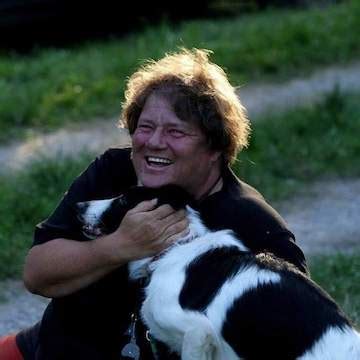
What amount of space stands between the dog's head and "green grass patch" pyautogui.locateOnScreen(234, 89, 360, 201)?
12.3ft

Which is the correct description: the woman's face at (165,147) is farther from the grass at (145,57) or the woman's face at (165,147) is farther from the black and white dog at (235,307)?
the grass at (145,57)

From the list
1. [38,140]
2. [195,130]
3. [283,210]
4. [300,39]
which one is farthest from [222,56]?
[195,130]

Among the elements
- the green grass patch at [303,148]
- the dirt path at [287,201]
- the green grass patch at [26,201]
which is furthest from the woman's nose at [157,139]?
the green grass patch at [303,148]

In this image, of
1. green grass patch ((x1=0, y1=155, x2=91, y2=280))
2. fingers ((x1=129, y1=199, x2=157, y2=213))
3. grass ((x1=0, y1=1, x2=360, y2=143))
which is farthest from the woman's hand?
grass ((x1=0, y1=1, x2=360, y2=143))

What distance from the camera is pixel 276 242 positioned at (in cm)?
379

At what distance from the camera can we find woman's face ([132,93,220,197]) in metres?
3.76

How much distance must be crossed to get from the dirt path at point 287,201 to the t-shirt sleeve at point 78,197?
1.80 m

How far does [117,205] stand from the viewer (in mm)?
3785

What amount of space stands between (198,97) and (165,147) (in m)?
0.19

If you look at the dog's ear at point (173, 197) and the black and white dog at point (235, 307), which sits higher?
the dog's ear at point (173, 197)

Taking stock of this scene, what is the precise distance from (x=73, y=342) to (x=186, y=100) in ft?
2.84

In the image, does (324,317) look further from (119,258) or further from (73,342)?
(73,342)

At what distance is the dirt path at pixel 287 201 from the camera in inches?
235

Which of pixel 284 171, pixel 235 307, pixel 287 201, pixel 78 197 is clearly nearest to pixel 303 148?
pixel 284 171
